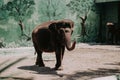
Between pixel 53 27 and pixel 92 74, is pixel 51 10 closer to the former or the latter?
pixel 53 27

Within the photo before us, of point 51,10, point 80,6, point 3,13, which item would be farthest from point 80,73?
point 80,6

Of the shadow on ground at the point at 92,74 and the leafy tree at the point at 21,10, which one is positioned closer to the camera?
the shadow on ground at the point at 92,74

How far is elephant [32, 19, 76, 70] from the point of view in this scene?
27.4 feet

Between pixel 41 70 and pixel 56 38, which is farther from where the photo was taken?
pixel 41 70

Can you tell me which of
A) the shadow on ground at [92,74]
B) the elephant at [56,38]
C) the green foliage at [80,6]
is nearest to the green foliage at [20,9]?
the green foliage at [80,6]

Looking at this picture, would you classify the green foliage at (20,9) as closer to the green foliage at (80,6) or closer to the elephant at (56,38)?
the green foliage at (80,6)

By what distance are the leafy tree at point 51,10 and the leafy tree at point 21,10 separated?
0.61 meters

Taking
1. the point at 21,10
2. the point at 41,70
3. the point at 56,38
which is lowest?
the point at 41,70

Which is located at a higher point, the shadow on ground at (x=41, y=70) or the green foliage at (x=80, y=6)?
the green foliage at (x=80, y=6)

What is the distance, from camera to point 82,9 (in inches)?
707

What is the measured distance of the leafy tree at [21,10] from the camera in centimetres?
1482

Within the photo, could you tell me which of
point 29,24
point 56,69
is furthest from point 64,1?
point 56,69

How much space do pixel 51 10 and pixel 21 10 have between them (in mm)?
1806

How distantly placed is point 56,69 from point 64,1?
840 cm
